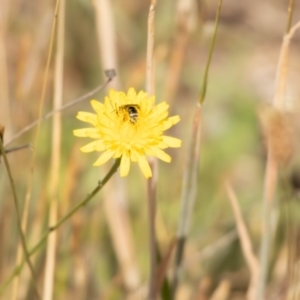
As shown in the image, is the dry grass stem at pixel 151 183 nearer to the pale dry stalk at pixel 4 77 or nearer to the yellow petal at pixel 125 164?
the yellow petal at pixel 125 164

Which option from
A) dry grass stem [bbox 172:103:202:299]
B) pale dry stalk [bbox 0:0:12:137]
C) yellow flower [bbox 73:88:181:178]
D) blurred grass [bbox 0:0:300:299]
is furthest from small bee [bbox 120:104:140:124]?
pale dry stalk [bbox 0:0:12:137]

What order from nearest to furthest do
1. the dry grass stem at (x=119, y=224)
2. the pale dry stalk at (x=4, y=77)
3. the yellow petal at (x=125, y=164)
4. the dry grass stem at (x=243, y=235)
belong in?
1. the yellow petal at (x=125, y=164)
2. the dry grass stem at (x=243, y=235)
3. the pale dry stalk at (x=4, y=77)
4. the dry grass stem at (x=119, y=224)

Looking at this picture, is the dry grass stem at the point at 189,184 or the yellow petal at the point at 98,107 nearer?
the yellow petal at the point at 98,107

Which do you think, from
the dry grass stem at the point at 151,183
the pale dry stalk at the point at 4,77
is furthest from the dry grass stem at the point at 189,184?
the pale dry stalk at the point at 4,77

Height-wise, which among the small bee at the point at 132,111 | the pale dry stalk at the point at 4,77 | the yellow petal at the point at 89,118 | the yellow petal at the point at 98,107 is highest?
the pale dry stalk at the point at 4,77

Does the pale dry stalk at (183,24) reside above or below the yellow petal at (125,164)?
above

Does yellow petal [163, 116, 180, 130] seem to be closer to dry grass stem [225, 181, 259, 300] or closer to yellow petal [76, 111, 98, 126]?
yellow petal [76, 111, 98, 126]

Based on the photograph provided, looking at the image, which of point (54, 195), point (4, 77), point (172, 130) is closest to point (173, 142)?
point (54, 195)
